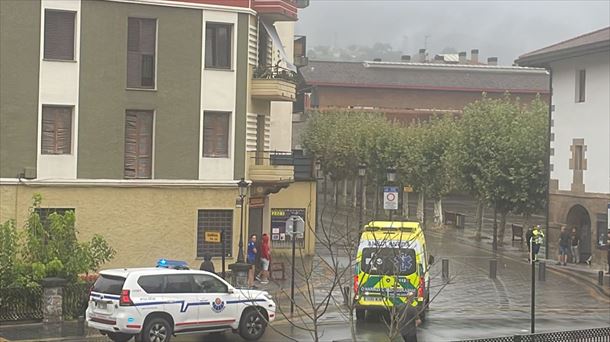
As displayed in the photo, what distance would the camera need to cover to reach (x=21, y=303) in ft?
82.3

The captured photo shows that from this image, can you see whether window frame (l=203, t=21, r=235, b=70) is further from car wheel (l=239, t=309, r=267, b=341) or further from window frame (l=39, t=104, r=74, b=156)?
car wheel (l=239, t=309, r=267, b=341)

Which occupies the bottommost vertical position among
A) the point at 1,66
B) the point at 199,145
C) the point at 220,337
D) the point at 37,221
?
the point at 220,337

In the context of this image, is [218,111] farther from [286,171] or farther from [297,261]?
[297,261]

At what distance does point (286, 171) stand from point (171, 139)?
511 centimetres

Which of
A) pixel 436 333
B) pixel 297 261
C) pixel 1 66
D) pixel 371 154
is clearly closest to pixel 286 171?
pixel 297 261

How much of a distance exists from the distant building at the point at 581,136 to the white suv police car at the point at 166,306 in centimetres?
2325

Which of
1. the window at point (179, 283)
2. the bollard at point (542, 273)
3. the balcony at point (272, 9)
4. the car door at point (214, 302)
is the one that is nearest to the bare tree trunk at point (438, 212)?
the bollard at point (542, 273)

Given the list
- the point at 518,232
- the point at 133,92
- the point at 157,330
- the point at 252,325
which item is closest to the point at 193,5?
the point at 133,92

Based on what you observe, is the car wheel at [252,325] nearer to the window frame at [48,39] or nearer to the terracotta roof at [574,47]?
the window frame at [48,39]

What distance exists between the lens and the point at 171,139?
34.1 metres

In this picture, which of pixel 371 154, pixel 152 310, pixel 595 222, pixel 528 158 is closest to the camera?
pixel 152 310

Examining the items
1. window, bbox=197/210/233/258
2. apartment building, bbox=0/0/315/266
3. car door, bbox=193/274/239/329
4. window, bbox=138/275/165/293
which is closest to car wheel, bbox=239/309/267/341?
car door, bbox=193/274/239/329

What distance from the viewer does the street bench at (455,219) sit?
216 feet

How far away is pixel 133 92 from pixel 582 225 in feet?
73.2
